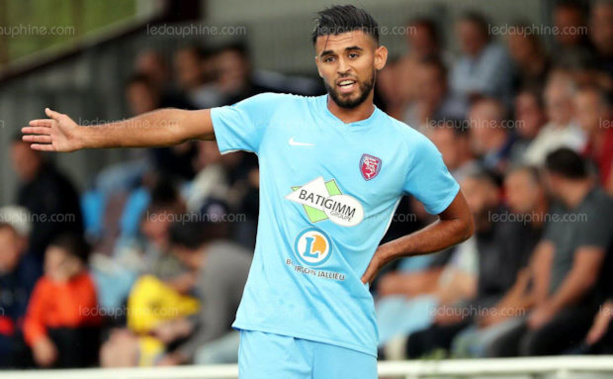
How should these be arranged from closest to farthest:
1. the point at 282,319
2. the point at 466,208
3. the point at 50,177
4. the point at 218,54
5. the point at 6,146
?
the point at 282,319 → the point at 466,208 → the point at 50,177 → the point at 218,54 → the point at 6,146

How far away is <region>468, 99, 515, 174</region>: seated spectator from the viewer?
10562 millimetres

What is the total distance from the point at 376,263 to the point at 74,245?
6.52 meters

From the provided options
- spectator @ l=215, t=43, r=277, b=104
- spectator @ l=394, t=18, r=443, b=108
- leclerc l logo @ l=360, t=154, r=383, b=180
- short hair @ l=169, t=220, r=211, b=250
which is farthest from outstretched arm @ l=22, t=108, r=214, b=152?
spectator @ l=215, t=43, r=277, b=104

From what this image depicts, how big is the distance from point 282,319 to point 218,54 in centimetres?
881

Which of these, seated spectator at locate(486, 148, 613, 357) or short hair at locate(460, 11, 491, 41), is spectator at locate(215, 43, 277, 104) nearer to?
short hair at locate(460, 11, 491, 41)

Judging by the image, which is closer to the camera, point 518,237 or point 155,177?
point 518,237

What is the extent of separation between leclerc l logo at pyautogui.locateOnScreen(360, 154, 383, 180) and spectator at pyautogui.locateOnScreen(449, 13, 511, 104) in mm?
5834

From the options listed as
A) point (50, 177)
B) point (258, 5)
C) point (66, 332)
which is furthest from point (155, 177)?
point (258, 5)

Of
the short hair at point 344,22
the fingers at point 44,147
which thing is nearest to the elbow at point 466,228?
the short hair at point 344,22

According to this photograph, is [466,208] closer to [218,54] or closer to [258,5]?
[218,54]

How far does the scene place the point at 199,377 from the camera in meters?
8.05

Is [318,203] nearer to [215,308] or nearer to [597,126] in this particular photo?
[597,126]

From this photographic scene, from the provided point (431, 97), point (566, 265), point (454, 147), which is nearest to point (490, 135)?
point (454, 147)

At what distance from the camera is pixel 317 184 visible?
5289 mm
